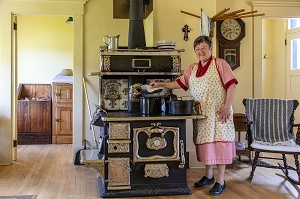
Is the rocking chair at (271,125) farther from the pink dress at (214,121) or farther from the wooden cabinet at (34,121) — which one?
the wooden cabinet at (34,121)

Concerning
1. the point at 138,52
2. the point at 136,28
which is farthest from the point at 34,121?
the point at 138,52

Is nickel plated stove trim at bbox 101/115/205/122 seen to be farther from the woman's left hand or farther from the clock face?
the clock face

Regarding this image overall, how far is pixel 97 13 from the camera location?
4.66 meters

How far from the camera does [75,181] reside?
3.71 metres

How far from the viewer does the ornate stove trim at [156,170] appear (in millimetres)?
3188

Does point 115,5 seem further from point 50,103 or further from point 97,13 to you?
point 50,103

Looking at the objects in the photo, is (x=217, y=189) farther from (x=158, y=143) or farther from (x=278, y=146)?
(x=278, y=146)

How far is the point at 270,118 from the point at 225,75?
3.54 feet

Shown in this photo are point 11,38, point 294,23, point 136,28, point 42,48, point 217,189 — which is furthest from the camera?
point 42,48

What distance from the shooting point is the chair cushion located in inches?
140

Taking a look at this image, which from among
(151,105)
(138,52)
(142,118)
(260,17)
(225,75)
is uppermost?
(260,17)

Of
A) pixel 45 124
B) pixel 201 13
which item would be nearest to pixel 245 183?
Answer: pixel 201 13

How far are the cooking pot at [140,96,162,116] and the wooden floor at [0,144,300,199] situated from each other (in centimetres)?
77

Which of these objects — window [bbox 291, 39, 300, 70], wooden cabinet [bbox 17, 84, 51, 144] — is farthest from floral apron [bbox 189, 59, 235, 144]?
window [bbox 291, 39, 300, 70]
